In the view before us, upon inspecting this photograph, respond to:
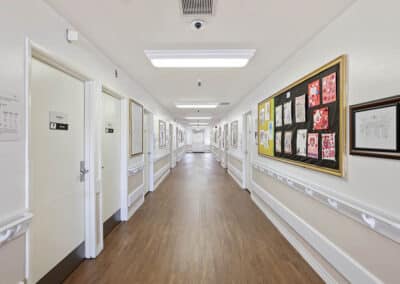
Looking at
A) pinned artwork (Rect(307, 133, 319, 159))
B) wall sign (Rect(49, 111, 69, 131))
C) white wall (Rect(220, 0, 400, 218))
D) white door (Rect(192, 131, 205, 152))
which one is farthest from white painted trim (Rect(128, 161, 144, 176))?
white door (Rect(192, 131, 205, 152))

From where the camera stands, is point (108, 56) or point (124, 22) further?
point (108, 56)

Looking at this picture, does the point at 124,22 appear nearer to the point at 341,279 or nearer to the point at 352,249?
the point at 352,249

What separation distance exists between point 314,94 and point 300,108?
32 centimetres

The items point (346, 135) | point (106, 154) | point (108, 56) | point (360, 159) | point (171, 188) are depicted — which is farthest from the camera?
point (171, 188)

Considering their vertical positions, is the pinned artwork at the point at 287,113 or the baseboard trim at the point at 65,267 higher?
the pinned artwork at the point at 287,113

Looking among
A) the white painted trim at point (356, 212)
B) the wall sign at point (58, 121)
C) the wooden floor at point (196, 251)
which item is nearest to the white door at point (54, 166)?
the wall sign at point (58, 121)

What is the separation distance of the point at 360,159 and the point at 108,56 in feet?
10.9

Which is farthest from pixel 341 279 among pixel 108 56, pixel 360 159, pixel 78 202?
pixel 108 56

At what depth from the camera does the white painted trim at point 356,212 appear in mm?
1465

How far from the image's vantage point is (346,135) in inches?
75.8

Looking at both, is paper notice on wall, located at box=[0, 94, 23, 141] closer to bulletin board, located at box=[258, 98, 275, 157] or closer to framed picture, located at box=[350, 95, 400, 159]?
framed picture, located at box=[350, 95, 400, 159]

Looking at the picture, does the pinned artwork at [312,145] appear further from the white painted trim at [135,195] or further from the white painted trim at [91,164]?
the white painted trim at [135,195]

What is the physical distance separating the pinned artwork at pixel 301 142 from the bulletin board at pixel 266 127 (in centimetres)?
87

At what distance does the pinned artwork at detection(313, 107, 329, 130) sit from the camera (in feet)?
7.20
